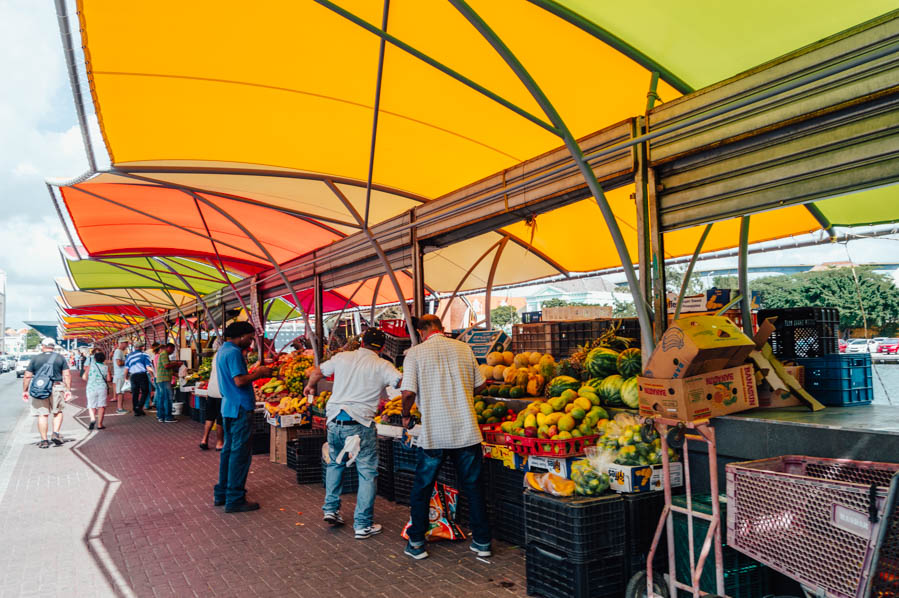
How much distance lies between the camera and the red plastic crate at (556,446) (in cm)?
426

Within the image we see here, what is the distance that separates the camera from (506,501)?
5.16 m

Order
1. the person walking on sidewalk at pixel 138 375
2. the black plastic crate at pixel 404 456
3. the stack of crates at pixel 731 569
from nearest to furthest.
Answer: the stack of crates at pixel 731 569
the black plastic crate at pixel 404 456
the person walking on sidewalk at pixel 138 375

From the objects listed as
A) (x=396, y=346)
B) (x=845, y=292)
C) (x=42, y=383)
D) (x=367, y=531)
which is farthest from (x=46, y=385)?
(x=845, y=292)

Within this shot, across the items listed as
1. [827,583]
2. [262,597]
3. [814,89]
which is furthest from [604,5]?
[262,597]

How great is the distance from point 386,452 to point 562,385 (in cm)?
249

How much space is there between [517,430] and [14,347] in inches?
6921

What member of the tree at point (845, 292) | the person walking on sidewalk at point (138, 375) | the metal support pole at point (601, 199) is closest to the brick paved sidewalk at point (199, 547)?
the metal support pole at point (601, 199)

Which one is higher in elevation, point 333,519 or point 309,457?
point 309,457

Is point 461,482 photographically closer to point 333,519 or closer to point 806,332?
point 333,519

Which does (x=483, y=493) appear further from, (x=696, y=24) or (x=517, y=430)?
(x=696, y=24)

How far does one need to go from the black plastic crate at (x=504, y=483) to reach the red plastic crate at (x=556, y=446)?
0.60 m

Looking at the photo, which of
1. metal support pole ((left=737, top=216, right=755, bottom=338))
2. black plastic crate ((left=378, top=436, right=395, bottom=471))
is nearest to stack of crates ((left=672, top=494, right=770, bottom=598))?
metal support pole ((left=737, top=216, right=755, bottom=338))

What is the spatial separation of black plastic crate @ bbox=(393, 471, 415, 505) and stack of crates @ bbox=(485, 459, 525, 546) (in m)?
1.29

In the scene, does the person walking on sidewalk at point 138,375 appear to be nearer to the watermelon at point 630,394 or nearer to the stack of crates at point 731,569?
the watermelon at point 630,394
